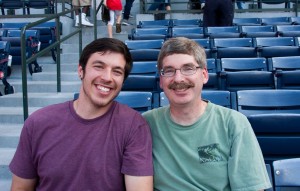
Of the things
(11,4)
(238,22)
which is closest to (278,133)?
(238,22)

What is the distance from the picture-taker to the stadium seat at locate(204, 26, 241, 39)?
6.52 m

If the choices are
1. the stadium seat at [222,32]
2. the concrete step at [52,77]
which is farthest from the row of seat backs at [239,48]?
the concrete step at [52,77]

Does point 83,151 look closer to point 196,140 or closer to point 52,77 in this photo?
point 196,140

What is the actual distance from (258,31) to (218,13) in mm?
818

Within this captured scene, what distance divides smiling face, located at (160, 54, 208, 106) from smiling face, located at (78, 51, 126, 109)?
0.20 metres

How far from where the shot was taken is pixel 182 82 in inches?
74.5

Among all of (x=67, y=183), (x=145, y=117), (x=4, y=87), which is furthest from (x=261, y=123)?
(x=4, y=87)

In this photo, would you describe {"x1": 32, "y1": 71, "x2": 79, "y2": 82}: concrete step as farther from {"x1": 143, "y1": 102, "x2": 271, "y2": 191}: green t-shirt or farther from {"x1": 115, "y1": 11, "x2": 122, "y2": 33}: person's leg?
{"x1": 143, "y1": 102, "x2": 271, "y2": 191}: green t-shirt

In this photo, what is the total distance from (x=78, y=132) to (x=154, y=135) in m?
0.31

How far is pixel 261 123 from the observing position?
2.73 meters

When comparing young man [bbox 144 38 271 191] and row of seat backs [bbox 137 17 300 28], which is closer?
young man [bbox 144 38 271 191]

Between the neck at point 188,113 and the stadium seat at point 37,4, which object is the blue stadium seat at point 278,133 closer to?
the neck at point 188,113

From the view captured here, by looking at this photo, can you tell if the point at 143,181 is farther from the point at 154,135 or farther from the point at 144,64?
the point at 144,64

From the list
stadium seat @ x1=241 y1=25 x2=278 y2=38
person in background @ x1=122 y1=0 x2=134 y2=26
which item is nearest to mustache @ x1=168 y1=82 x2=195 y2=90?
stadium seat @ x1=241 y1=25 x2=278 y2=38
